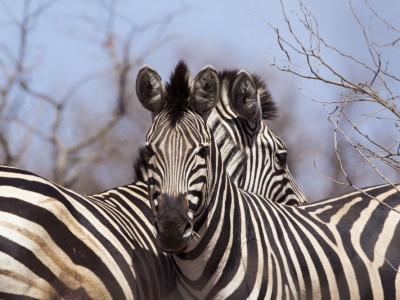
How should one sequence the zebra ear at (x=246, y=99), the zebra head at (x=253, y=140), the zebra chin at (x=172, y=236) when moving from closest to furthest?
the zebra chin at (x=172, y=236) < the zebra ear at (x=246, y=99) < the zebra head at (x=253, y=140)

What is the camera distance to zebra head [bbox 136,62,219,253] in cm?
403

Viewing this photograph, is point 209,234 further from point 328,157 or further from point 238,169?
point 328,157

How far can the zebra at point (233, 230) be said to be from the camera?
166 inches

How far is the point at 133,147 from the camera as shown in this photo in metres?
18.8

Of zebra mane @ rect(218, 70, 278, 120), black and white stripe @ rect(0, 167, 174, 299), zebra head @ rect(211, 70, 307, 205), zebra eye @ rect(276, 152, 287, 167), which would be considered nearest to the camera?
black and white stripe @ rect(0, 167, 174, 299)

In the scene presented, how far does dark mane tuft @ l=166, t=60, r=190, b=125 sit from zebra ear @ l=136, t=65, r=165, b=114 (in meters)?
0.06

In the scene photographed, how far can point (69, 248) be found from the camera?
13.0 ft

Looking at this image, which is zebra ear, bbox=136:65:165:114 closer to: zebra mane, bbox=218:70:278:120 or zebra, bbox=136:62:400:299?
zebra, bbox=136:62:400:299

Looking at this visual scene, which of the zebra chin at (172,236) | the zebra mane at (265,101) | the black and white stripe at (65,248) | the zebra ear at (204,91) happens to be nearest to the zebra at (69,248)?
the black and white stripe at (65,248)

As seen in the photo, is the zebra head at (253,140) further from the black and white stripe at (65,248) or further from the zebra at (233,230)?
the black and white stripe at (65,248)

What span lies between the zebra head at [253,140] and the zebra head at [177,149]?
1.22 metres

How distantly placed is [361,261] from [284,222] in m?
0.52

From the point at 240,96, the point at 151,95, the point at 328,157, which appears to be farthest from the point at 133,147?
the point at 151,95

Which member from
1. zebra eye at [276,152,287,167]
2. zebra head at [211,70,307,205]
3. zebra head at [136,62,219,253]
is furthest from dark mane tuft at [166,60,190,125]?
zebra eye at [276,152,287,167]
